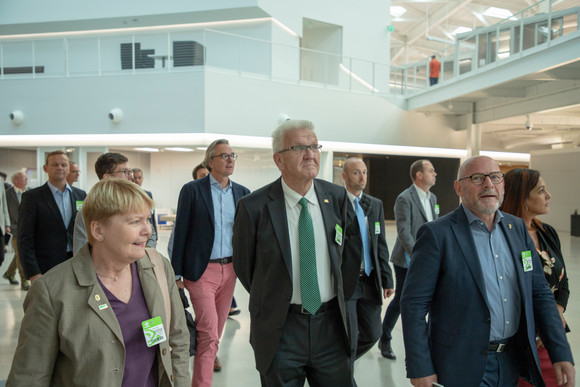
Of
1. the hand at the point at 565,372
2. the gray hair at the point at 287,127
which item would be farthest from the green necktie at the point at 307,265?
the hand at the point at 565,372

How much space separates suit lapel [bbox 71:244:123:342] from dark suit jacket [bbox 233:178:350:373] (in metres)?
0.71

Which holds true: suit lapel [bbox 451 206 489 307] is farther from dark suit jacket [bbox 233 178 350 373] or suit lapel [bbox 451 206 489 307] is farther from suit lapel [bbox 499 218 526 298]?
dark suit jacket [bbox 233 178 350 373]

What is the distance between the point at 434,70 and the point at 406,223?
12.2m

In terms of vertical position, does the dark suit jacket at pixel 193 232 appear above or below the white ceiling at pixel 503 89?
below

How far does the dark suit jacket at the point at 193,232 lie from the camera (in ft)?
10.5

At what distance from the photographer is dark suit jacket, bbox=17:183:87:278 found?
12.0 feet

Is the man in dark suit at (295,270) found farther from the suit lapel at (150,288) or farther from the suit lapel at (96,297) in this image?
the suit lapel at (96,297)

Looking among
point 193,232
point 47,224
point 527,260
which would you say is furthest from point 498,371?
point 47,224

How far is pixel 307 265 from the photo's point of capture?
2.10 metres

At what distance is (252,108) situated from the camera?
1321 cm

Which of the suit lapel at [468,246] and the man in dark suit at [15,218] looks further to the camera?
the man in dark suit at [15,218]

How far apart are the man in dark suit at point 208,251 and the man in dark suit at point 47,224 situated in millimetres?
1212

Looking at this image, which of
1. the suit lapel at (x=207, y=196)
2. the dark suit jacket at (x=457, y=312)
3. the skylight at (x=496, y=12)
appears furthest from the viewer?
the skylight at (x=496, y=12)

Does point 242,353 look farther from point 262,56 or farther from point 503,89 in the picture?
point 503,89
